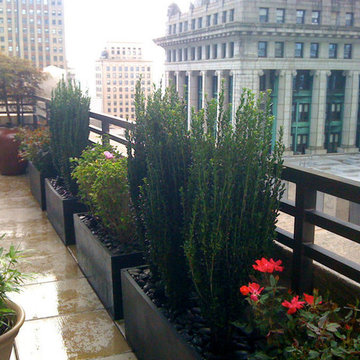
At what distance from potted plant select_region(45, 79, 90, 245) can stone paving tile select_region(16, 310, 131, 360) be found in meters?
1.46

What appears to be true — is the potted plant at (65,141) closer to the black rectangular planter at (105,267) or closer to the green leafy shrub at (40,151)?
the green leafy shrub at (40,151)

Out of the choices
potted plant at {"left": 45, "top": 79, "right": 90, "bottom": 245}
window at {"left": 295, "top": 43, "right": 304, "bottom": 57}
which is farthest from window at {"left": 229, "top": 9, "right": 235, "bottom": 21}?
potted plant at {"left": 45, "top": 79, "right": 90, "bottom": 245}

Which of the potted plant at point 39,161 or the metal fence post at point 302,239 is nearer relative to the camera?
the metal fence post at point 302,239

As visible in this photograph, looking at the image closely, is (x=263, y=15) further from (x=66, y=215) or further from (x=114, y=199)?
(x=114, y=199)

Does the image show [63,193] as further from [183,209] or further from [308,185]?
[308,185]

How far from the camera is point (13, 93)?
8.11 m

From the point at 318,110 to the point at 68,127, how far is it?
42758 mm

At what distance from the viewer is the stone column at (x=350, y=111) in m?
45.4

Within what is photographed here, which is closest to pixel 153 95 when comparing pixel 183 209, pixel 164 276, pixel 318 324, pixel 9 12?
pixel 183 209

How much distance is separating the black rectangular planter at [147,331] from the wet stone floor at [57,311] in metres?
0.15

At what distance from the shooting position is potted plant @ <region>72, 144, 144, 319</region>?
295 cm

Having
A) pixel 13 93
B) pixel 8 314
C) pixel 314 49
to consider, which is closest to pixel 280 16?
pixel 314 49

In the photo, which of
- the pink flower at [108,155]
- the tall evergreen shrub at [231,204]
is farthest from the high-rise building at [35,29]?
the tall evergreen shrub at [231,204]

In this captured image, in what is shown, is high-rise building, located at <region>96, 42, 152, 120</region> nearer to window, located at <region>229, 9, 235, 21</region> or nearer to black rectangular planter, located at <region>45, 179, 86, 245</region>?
black rectangular planter, located at <region>45, 179, 86, 245</region>
